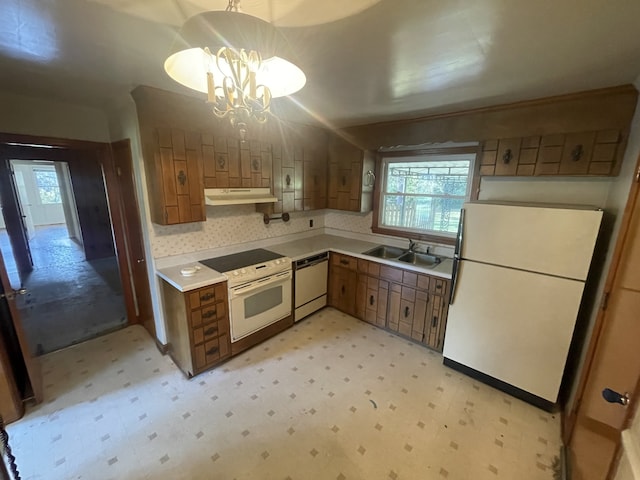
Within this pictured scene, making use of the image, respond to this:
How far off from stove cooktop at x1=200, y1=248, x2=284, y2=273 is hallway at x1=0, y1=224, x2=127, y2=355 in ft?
5.12

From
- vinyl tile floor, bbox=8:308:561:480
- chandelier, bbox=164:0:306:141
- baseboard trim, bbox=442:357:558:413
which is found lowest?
vinyl tile floor, bbox=8:308:561:480

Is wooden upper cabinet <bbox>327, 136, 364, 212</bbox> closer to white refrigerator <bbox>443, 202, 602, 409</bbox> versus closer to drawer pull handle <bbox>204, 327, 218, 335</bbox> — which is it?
white refrigerator <bbox>443, 202, 602, 409</bbox>

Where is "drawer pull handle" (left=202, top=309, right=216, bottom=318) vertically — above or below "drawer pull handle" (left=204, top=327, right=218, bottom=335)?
above

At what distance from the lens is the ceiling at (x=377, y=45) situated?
3.35 ft

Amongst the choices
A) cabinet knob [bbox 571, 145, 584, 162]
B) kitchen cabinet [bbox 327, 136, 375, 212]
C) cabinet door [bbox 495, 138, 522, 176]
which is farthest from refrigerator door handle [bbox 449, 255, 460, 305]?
kitchen cabinet [bbox 327, 136, 375, 212]

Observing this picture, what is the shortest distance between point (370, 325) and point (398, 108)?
2465 mm

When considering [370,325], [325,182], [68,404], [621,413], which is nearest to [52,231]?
[68,404]

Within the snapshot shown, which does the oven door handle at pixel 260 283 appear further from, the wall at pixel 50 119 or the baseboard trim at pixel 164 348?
the wall at pixel 50 119

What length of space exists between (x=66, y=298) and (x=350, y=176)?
4.58 m

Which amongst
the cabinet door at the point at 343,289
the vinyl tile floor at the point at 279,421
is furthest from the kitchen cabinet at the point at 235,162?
the vinyl tile floor at the point at 279,421

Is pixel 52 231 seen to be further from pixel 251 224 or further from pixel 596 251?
pixel 596 251

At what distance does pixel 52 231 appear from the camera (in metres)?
8.38

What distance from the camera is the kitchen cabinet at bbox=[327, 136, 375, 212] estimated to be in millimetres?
3391

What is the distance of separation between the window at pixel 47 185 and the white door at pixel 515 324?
11.1 metres
